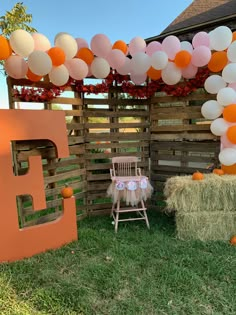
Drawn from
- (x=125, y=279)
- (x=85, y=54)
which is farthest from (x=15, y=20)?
(x=125, y=279)

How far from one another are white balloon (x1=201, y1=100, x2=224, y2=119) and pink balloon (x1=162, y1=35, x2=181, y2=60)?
2.32 ft

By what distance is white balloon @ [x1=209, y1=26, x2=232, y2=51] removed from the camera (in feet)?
9.05

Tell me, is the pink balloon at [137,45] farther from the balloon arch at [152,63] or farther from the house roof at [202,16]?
the house roof at [202,16]

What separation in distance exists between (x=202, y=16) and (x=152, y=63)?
11.8 ft

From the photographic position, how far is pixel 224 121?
9.37 ft

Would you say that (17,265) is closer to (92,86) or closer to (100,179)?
(100,179)

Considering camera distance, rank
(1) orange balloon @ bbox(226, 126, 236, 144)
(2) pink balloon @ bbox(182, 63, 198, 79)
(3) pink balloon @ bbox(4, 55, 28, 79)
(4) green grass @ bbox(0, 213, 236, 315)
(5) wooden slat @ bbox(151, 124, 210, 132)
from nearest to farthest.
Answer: (4) green grass @ bbox(0, 213, 236, 315) → (3) pink balloon @ bbox(4, 55, 28, 79) → (1) orange balloon @ bbox(226, 126, 236, 144) → (2) pink balloon @ bbox(182, 63, 198, 79) → (5) wooden slat @ bbox(151, 124, 210, 132)

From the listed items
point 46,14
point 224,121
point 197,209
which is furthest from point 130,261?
point 46,14

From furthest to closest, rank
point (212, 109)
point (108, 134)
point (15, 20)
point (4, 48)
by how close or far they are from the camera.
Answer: point (15, 20) < point (108, 134) < point (212, 109) < point (4, 48)

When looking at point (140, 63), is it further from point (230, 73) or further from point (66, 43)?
point (230, 73)

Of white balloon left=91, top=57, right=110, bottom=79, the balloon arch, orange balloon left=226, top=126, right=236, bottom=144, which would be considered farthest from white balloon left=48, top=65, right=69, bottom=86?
orange balloon left=226, top=126, right=236, bottom=144

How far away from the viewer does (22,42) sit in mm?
2381

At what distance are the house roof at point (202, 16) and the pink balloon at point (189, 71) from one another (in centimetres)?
190

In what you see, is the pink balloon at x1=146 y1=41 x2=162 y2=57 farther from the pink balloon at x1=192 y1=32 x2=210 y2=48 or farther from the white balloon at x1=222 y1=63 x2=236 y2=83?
the white balloon at x1=222 y1=63 x2=236 y2=83
